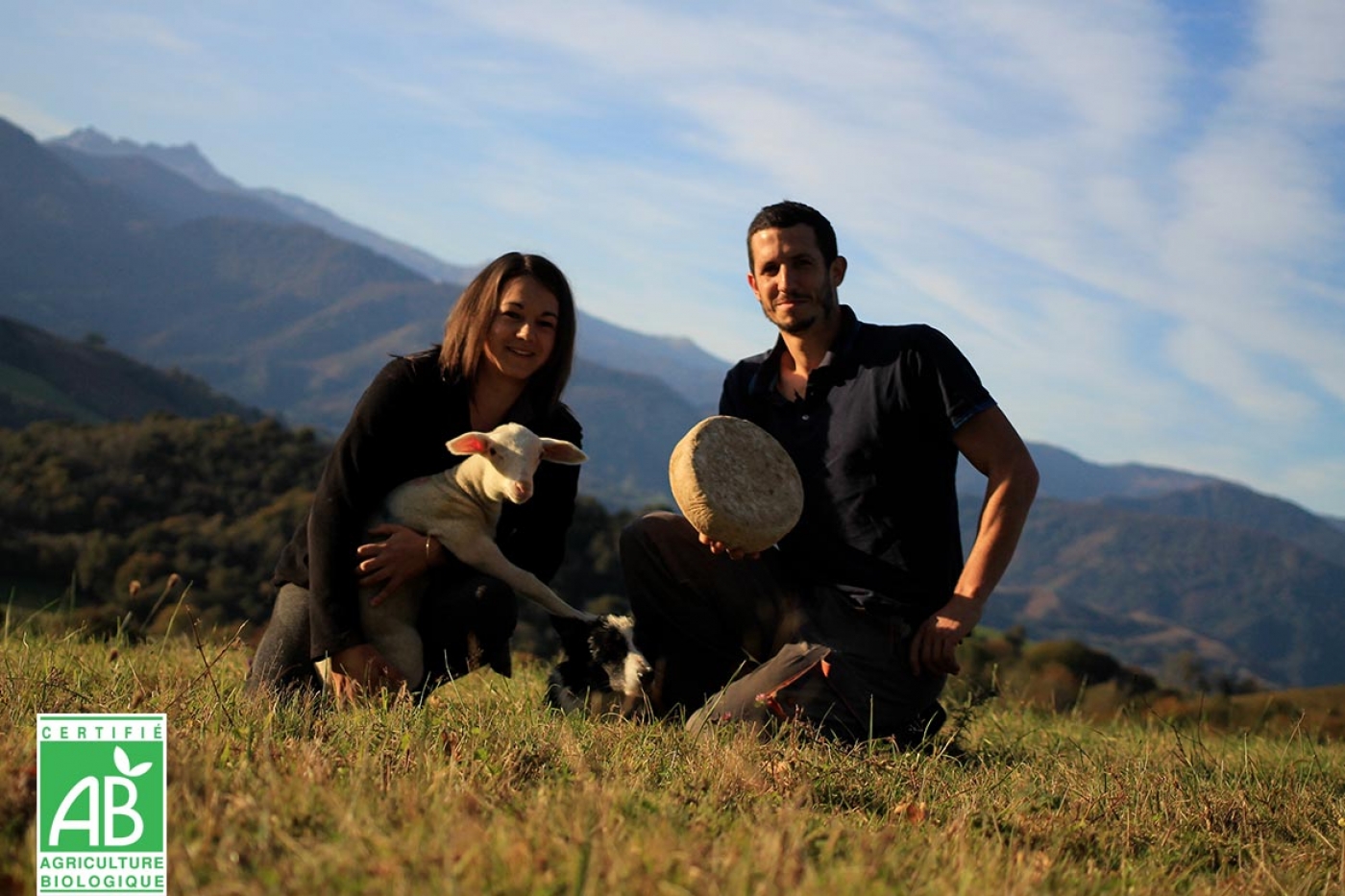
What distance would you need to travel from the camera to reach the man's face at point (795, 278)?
5434 mm

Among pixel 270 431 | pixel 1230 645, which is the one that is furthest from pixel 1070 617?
pixel 270 431

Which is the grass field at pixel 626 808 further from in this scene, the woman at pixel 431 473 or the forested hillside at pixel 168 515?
the forested hillside at pixel 168 515

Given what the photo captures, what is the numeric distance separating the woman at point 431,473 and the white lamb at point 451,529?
0.06m

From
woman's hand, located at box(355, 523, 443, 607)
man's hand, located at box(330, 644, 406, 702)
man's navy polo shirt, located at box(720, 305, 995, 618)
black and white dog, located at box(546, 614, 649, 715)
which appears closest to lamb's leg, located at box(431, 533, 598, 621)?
woman's hand, located at box(355, 523, 443, 607)

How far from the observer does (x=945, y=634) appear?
4.94 metres

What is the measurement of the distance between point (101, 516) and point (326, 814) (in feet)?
159

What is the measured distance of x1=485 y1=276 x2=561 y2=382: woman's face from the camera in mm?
5148

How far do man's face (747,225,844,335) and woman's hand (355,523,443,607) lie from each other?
1958mm

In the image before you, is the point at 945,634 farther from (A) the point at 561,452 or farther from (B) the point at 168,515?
(B) the point at 168,515

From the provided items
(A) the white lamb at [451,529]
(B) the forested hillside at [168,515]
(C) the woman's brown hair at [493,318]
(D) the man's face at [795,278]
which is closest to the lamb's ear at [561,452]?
(A) the white lamb at [451,529]

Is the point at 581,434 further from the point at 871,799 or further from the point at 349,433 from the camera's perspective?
the point at 871,799

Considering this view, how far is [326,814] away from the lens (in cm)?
285

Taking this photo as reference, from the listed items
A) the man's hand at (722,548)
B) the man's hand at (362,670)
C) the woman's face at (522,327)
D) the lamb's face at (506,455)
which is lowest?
the man's hand at (362,670)

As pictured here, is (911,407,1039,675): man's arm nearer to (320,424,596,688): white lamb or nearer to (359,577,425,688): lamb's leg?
(320,424,596,688): white lamb
